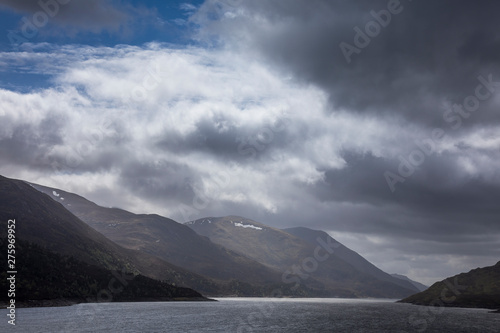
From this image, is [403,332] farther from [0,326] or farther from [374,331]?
[0,326]

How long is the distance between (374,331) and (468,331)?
1517 inches

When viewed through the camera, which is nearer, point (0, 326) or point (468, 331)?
point (0, 326)

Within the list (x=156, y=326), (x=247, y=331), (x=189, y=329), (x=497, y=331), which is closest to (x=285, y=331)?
(x=247, y=331)

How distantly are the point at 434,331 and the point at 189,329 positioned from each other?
101259 millimetres

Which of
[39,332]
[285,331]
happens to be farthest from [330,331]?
[39,332]

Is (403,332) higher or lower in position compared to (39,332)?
lower

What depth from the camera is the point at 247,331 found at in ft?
569

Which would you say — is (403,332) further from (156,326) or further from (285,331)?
(156,326)

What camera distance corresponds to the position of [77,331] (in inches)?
6053

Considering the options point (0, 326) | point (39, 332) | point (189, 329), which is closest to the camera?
point (39, 332)

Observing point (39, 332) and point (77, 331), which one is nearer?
point (39, 332)

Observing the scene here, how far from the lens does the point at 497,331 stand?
580ft

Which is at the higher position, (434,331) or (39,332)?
(39,332)

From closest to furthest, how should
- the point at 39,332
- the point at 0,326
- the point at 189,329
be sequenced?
the point at 39,332
the point at 0,326
the point at 189,329
